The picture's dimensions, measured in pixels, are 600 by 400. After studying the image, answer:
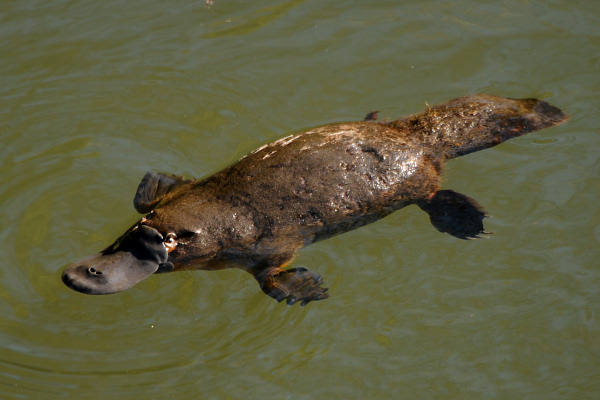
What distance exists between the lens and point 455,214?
4.21m

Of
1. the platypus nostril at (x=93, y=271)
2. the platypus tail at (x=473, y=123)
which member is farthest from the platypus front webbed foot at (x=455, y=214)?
the platypus nostril at (x=93, y=271)

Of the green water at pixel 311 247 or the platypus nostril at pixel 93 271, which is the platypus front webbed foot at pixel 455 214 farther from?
the platypus nostril at pixel 93 271

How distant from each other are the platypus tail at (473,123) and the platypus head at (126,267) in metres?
1.62

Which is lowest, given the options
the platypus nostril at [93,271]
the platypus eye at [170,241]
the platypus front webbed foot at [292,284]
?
the platypus front webbed foot at [292,284]

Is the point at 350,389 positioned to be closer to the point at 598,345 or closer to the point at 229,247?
the point at 229,247

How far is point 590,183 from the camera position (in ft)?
14.9

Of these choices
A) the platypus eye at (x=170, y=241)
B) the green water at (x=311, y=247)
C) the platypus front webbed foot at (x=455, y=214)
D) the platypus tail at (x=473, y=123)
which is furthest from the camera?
the platypus tail at (x=473, y=123)

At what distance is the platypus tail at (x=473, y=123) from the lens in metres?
4.25

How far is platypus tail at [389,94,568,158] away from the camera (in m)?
4.25

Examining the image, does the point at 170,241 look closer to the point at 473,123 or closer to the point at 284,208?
the point at 284,208

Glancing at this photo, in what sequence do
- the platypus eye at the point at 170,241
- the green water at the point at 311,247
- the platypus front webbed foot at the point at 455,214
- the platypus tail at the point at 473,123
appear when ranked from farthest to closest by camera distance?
the platypus tail at the point at 473,123
the platypus front webbed foot at the point at 455,214
the green water at the point at 311,247
the platypus eye at the point at 170,241

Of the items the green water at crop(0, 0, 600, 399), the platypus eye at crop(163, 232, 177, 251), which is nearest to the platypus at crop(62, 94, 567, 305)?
the platypus eye at crop(163, 232, 177, 251)

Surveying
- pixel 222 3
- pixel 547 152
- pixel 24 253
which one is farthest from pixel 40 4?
pixel 547 152

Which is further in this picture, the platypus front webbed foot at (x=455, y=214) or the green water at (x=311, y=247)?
the platypus front webbed foot at (x=455, y=214)
